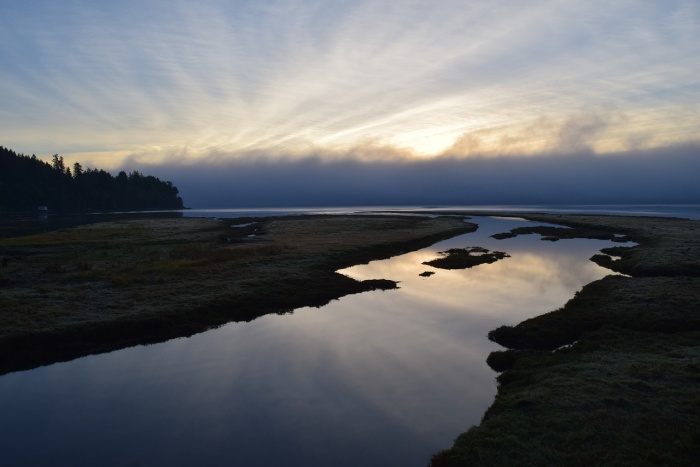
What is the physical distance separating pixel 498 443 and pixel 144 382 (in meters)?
16.8

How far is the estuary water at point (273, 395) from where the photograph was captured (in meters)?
14.7

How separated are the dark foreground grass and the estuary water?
167 cm

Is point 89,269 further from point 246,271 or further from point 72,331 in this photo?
point 72,331

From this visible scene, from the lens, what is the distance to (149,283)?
124ft

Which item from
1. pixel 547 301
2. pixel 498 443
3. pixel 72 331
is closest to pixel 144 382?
pixel 72 331

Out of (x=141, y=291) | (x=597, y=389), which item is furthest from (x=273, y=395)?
(x=141, y=291)

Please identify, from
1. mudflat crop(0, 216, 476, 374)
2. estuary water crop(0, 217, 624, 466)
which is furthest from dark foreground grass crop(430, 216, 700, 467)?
mudflat crop(0, 216, 476, 374)

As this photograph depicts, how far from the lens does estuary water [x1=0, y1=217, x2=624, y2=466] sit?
14672mm

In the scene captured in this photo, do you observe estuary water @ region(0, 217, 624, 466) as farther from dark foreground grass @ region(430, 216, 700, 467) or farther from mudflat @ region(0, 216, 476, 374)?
mudflat @ region(0, 216, 476, 374)

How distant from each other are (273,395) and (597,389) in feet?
45.2

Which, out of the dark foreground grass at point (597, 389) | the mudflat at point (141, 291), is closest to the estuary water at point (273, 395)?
the dark foreground grass at point (597, 389)

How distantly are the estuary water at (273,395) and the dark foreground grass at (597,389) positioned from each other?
5.48 feet

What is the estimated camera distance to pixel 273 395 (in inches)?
739

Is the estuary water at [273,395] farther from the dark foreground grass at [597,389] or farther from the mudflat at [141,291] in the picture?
the mudflat at [141,291]
